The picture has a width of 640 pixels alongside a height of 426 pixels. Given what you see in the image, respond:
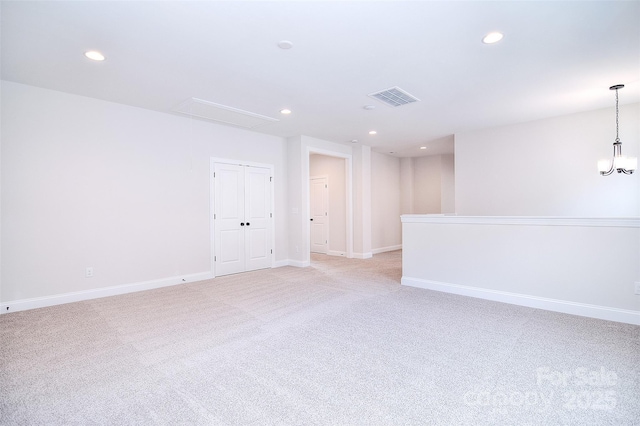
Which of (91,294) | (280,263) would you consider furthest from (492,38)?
(91,294)

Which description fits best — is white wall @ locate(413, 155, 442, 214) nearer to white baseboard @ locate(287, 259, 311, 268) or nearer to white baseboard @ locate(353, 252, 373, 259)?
white baseboard @ locate(353, 252, 373, 259)

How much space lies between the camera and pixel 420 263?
190 inches

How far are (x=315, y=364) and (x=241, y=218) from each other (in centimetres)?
402

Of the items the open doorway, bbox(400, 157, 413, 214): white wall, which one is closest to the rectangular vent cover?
the open doorway

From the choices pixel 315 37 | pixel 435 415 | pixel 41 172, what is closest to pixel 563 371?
pixel 435 415

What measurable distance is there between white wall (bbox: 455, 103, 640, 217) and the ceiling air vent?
2489mm

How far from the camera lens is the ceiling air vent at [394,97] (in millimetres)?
4055

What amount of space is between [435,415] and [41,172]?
5.02 m

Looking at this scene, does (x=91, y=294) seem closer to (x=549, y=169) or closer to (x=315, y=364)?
(x=315, y=364)

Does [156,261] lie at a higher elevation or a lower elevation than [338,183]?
lower

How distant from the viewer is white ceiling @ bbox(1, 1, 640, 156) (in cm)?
244

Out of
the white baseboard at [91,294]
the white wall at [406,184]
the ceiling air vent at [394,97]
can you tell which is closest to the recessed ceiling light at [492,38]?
the ceiling air vent at [394,97]

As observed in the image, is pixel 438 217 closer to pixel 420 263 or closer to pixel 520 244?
pixel 420 263

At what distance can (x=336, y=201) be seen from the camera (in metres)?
8.20
